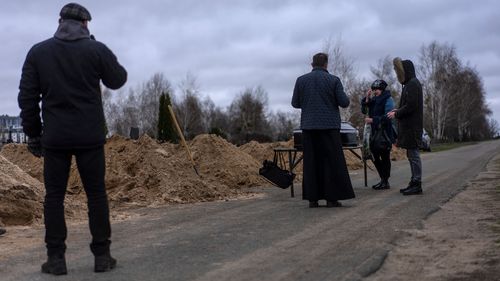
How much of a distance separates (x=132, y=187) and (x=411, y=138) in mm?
4851

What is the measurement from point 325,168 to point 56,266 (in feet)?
15.2

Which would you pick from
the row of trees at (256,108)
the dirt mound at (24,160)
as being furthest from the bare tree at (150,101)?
the dirt mound at (24,160)

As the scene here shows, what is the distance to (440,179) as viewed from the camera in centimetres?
1286

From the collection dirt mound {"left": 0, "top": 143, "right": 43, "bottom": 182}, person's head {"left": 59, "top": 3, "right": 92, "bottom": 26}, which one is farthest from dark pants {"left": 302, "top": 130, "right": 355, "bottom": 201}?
dirt mound {"left": 0, "top": 143, "right": 43, "bottom": 182}

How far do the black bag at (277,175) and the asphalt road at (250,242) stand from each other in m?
0.55

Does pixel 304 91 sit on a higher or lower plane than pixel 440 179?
higher

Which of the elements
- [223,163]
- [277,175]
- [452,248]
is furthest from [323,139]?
[223,163]

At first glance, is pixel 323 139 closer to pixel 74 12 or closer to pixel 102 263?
pixel 102 263

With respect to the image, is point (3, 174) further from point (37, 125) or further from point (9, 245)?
point (37, 125)

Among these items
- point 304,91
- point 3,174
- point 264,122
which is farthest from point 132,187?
point 264,122

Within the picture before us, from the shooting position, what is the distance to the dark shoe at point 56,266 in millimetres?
4980

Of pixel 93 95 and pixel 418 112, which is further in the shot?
pixel 418 112

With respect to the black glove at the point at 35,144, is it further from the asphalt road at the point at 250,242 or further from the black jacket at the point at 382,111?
the black jacket at the point at 382,111

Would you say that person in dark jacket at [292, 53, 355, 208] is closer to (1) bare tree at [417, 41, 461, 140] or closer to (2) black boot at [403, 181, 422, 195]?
(2) black boot at [403, 181, 422, 195]
